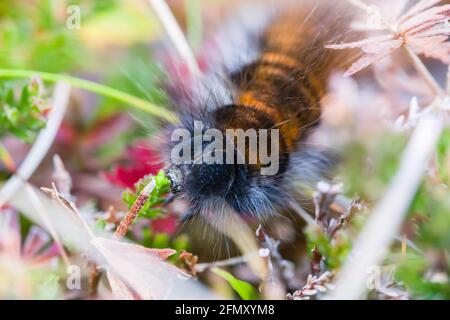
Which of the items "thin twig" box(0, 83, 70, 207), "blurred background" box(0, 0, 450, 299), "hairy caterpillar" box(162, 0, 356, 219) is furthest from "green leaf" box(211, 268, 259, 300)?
"thin twig" box(0, 83, 70, 207)

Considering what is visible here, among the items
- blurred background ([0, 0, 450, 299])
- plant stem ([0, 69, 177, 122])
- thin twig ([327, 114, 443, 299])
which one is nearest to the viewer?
thin twig ([327, 114, 443, 299])

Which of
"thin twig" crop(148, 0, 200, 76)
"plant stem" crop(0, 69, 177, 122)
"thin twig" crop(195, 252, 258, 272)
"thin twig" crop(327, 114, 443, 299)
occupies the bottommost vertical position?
"thin twig" crop(195, 252, 258, 272)

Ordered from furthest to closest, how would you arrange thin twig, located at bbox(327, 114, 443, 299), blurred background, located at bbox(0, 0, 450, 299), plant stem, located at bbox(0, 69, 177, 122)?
plant stem, located at bbox(0, 69, 177, 122)
blurred background, located at bbox(0, 0, 450, 299)
thin twig, located at bbox(327, 114, 443, 299)

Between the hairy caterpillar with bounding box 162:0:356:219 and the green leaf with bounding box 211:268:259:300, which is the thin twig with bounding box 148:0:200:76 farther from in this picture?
the green leaf with bounding box 211:268:259:300

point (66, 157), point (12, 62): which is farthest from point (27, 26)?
point (66, 157)

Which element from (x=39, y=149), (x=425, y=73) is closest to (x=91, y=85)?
(x=39, y=149)

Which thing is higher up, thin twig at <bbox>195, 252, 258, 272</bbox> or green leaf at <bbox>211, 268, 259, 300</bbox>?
thin twig at <bbox>195, 252, 258, 272</bbox>
